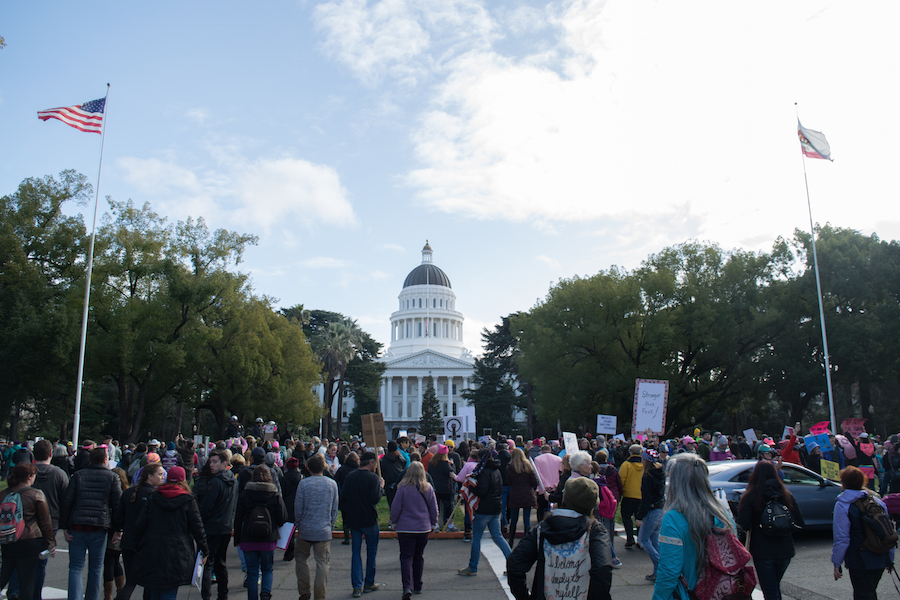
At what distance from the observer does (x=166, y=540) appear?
6070 mm

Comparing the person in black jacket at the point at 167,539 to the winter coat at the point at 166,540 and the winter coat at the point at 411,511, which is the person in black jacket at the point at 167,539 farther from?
the winter coat at the point at 411,511

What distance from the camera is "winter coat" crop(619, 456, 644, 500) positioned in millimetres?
10078

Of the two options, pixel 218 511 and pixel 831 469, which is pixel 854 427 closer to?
pixel 831 469

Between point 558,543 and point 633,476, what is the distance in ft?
20.7

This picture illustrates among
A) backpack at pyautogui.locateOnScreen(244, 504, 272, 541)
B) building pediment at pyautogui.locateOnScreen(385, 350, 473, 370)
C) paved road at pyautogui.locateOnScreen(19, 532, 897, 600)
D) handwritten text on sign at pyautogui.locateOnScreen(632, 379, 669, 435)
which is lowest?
paved road at pyautogui.locateOnScreen(19, 532, 897, 600)

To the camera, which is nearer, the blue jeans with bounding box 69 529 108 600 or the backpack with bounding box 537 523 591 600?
the backpack with bounding box 537 523 591 600

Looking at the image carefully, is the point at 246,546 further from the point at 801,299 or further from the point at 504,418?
the point at 504,418

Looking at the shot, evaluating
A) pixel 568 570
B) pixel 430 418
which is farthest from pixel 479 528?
pixel 430 418

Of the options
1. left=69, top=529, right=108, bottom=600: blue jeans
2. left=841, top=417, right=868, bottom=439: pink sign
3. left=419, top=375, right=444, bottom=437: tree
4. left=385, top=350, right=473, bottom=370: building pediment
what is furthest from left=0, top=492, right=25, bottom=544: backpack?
left=385, top=350, right=473, bottom=370: building pediment

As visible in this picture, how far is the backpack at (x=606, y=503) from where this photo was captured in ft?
29.6

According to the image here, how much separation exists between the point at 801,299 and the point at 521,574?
3585 cm

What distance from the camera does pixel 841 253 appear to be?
33.6m

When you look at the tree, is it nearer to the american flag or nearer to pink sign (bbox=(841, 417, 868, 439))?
the american flag

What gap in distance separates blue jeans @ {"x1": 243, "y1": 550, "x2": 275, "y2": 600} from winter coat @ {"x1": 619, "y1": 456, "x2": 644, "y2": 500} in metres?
5.48
